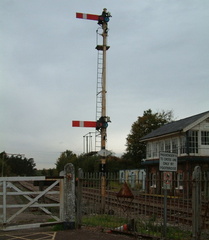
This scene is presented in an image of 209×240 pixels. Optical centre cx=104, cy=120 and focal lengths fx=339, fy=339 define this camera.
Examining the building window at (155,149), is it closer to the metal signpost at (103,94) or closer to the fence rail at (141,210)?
the metal signpost at (103,94)

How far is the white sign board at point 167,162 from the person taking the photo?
317 inches

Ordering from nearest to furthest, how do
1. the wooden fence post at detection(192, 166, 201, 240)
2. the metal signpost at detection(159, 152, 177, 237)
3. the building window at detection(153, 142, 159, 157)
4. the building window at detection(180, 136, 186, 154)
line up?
1. the wooden fence post at detection(192, 166, 201, 240)
2. the metal signpost at detection(159, 152, 177, 237)
3. the building window at detection(180, 136, 186, 154)
4. the building window at detection(153, 142, 159, 157)

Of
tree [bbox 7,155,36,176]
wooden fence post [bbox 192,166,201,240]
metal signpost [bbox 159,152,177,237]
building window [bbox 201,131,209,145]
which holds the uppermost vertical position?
building window [bbox 201,131,209,145]

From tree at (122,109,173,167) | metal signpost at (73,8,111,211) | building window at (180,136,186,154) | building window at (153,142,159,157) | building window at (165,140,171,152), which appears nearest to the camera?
metal signpost at (73,8,111,211)

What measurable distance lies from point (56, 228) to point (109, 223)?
1553 millimetres

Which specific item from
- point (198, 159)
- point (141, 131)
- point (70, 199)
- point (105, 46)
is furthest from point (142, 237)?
point (141, 131)

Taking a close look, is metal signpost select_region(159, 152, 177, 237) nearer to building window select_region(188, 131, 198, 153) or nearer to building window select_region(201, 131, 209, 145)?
building window select_region(188, 131, 198, 153)

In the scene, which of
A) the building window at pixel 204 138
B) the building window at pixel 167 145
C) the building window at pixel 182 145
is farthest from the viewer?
the building window at pixel 167 145

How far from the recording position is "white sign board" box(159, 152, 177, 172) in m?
8.06

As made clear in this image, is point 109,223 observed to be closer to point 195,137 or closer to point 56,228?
point 56,228

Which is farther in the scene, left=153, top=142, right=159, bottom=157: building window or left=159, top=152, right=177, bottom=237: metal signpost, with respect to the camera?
left=153, top=142, right=159, bottom=157: building window

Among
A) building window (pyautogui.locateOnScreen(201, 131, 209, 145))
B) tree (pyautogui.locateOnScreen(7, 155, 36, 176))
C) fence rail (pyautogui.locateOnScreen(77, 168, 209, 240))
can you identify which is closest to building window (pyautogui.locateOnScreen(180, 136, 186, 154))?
building window (pyautogui.locateOnScreen(201, 131, 209, 145))

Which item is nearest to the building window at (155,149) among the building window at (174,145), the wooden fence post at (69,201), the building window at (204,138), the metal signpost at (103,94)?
the building window at (174,145)

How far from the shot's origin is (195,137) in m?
29.0
